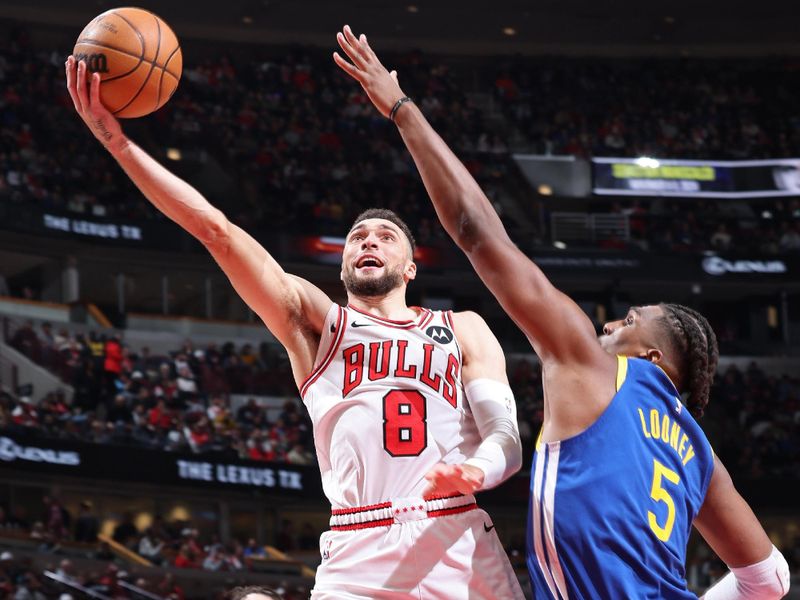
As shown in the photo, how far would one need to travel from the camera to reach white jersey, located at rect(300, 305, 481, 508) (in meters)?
4.43

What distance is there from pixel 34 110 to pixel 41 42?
453 centimetres

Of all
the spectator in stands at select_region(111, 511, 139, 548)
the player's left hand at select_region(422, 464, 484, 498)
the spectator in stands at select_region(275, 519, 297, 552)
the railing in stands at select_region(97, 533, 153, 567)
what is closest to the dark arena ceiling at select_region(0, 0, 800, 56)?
the spectator in stands at select_region(275, 519, 297, 552)

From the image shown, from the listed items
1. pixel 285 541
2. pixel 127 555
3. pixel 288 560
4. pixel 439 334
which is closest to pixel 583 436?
pixel 439 334

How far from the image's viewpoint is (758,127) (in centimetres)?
3094

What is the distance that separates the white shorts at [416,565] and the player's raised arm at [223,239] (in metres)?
0.76

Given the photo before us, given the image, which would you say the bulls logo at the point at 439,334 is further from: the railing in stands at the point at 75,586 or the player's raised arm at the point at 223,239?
the railing in stands at the point at 75,586

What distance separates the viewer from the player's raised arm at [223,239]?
4.38m

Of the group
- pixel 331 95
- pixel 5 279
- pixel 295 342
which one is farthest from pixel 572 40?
pixel 295 342

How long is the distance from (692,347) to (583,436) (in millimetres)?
584

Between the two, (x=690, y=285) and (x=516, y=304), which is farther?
(x=690, y=285)

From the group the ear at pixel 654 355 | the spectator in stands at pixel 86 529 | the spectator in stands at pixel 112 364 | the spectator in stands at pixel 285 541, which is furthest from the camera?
the spectator in stands at pixel 285 541

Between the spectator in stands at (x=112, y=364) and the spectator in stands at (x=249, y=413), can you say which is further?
the spectator in stands at (x=249, y=413)

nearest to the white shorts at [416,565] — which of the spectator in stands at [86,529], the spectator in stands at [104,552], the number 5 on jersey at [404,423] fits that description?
the number 5 on jersey at [404,423]

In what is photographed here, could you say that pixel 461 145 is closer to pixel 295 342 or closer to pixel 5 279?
pixel 5 279
